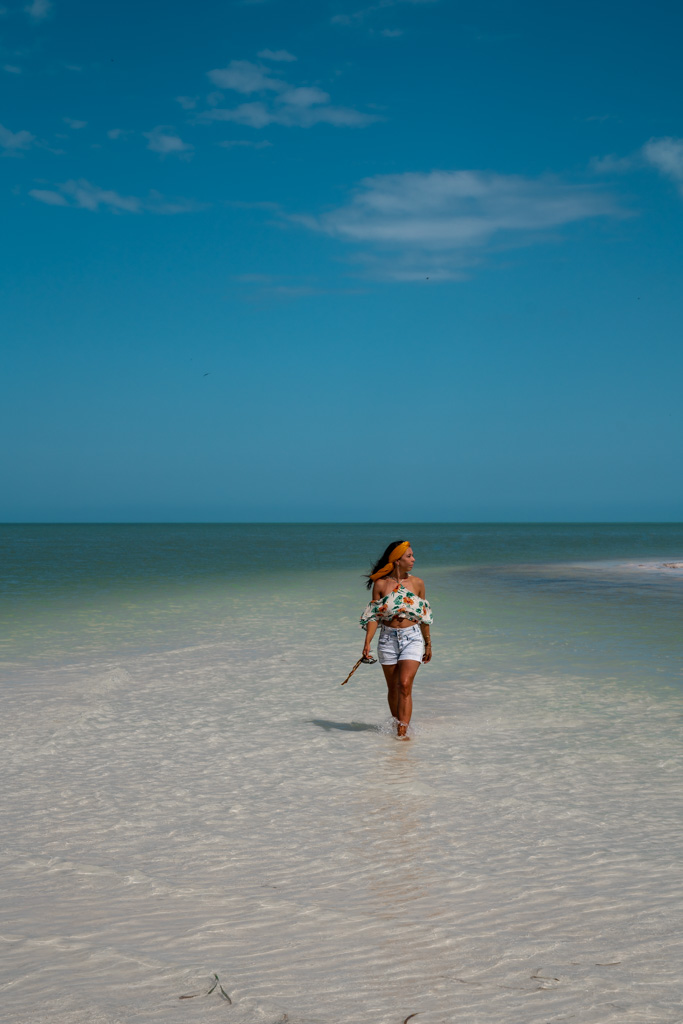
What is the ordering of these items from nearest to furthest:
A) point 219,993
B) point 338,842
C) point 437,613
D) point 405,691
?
point 219,993
point 338,842
point 405,691
point 437,613

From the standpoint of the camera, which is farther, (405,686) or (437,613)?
(437,613)

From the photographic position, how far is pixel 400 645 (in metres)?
7.87

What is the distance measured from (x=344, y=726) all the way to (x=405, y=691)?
3.54ft

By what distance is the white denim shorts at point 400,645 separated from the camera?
25.7ft

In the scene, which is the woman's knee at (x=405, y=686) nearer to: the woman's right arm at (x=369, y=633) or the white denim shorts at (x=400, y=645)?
the white denim shorts at (x=400, y=645)

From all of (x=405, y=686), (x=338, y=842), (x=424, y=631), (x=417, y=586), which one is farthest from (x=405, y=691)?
(x=338, y=842)

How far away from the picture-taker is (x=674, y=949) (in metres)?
4.01

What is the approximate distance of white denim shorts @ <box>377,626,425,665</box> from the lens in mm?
7844

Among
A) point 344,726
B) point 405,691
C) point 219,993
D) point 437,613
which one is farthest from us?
point 437,613

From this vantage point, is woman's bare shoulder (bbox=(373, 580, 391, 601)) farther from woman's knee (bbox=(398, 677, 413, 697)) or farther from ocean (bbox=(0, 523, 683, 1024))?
ocean (bbox=(0, 523, 683, 1024))

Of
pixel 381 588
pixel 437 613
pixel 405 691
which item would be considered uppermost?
pixel 381 588

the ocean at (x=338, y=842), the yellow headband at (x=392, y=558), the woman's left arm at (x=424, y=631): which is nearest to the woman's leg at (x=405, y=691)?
the woman's left arm at (x=424, y=631)

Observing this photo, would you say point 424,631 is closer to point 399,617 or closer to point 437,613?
point 399,617

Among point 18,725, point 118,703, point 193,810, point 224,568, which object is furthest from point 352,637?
point 224,568
